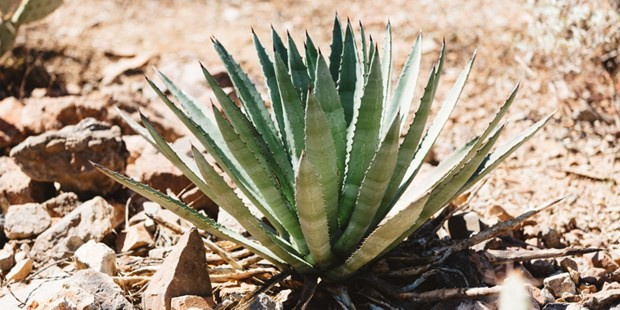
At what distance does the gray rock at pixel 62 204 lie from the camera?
3.15 metres

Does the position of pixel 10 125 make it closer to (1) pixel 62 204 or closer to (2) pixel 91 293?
(1) pixel 62 204

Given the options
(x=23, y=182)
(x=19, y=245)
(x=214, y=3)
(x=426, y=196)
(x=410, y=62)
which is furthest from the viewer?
(x=214, y=3)

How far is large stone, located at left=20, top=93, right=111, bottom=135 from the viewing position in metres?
3.68

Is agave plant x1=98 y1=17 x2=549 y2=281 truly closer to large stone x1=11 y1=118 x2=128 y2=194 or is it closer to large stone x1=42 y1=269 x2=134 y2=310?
large stone x1=42 y1=269 x2=134 y2=310

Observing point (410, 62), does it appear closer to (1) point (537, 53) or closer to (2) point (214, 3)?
(1) point (537, 53)

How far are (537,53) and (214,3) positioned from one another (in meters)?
2.80

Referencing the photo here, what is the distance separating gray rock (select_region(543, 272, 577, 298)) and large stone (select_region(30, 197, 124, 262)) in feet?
5.80

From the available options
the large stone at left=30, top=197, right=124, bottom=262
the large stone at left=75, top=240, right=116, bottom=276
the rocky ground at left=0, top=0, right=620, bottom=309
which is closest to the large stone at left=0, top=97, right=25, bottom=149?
the rocky ground at left=0, top=0, right=620, bottom=309

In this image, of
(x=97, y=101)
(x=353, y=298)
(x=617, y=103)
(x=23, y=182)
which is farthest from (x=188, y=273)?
(x=617, y=103)

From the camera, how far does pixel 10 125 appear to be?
145 inches

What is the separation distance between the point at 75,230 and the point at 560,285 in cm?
193

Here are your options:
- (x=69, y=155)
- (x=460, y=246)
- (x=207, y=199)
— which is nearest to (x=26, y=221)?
(x=69, y=155)

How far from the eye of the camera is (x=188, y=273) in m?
2.35

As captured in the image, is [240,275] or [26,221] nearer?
[240,275]
